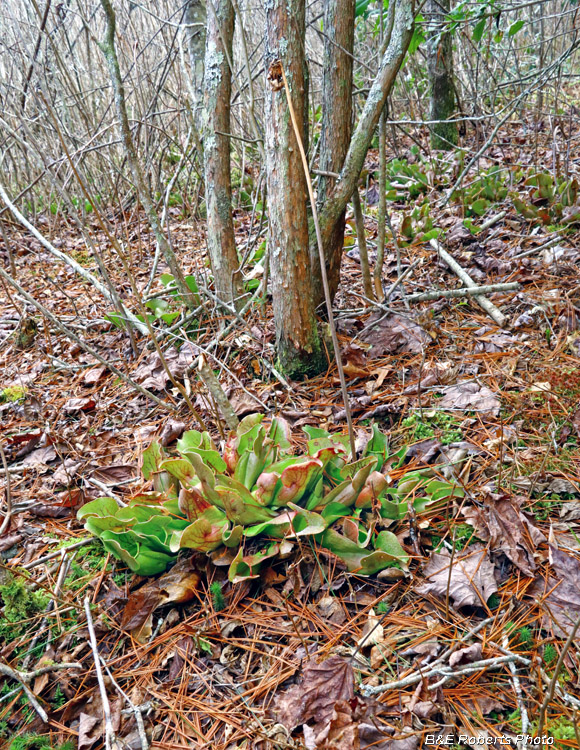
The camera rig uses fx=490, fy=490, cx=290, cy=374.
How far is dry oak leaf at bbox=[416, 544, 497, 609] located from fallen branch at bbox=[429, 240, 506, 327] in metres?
1.42

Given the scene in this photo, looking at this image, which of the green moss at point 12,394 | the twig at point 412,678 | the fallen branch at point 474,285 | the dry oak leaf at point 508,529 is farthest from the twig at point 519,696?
the green moss at point 12,394

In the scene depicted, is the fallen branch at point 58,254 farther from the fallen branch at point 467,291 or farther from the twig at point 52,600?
the fallen branch at point 467,291

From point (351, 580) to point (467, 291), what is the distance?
5.96 feet

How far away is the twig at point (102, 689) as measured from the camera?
1280mm

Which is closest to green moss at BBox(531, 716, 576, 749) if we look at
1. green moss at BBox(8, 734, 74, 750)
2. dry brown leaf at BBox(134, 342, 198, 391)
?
green moss at BBox(8, 734, 74, 750)

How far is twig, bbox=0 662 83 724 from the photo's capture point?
139cm

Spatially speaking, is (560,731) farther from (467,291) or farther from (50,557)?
(467,291)

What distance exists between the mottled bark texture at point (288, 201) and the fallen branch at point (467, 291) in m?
0.76

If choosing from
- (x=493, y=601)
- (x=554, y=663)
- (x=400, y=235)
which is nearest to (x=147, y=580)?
(x=493, y=601)

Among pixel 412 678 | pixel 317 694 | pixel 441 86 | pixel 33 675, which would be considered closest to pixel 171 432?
pixel 33 675

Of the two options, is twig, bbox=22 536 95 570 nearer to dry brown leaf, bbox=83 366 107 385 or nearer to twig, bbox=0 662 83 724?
twig, bbox=0 662 83 724

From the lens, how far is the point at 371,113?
7.40ft

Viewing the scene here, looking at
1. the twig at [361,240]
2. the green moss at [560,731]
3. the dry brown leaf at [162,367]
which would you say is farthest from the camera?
the dry brown leaf at [162,367]

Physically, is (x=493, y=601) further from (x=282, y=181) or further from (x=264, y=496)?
(x=282, y=181)
